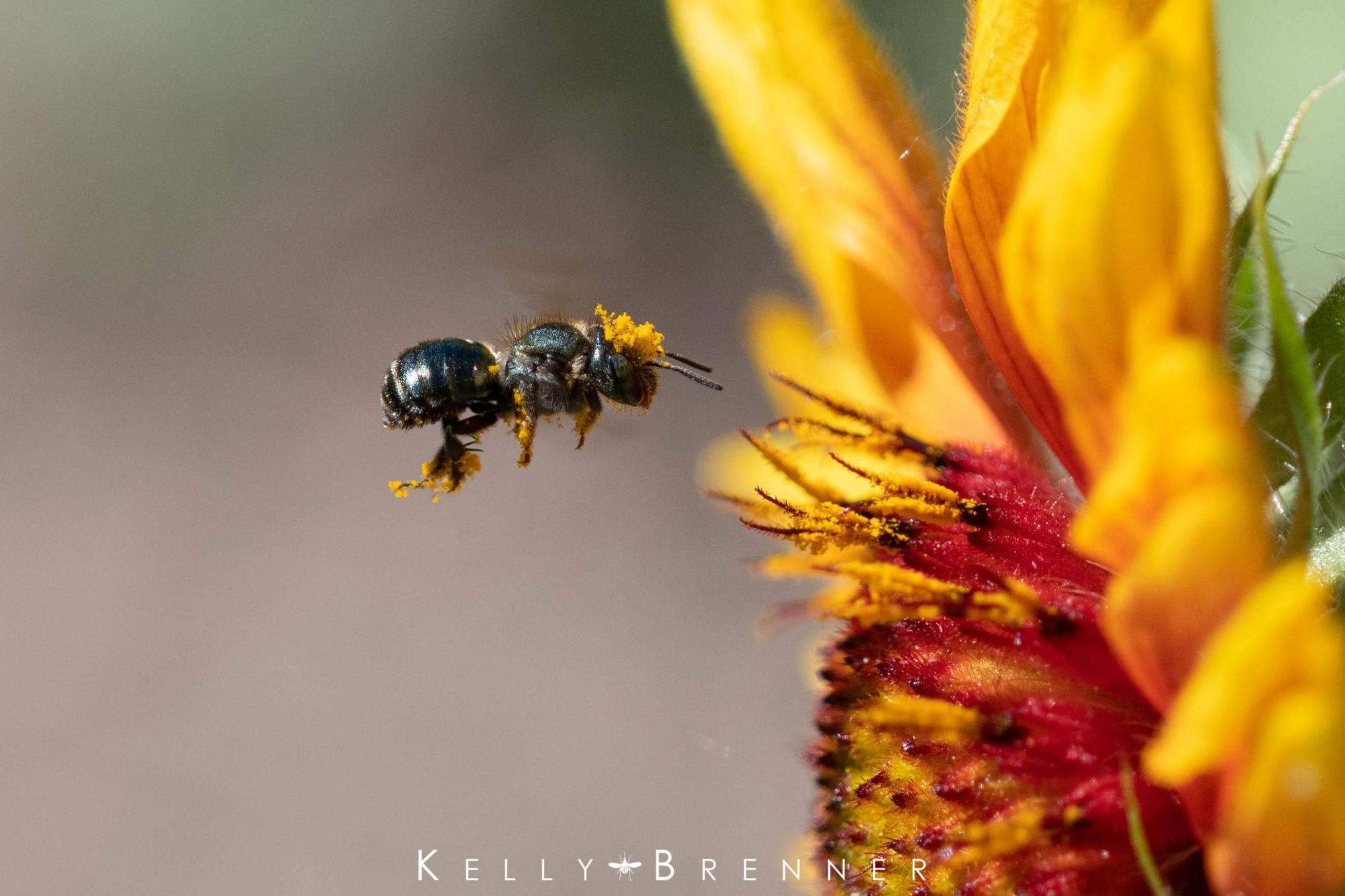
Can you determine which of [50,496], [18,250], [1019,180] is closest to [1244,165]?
[1019,180]

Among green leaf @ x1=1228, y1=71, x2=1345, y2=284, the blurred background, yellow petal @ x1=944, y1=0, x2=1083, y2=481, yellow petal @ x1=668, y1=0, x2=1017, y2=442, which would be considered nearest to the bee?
the blurred background

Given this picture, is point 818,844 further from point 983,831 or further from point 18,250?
point 18,250

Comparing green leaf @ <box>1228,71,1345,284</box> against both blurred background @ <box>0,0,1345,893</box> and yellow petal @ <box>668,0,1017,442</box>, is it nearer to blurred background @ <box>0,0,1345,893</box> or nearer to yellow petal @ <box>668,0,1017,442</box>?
yellow petal @ <box>668,0,1017,442</box>

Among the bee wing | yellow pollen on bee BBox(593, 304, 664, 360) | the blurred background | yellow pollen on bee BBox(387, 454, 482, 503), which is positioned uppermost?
the blurred background

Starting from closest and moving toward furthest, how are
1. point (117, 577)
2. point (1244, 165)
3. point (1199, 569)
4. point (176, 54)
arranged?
point (1199, 569)
point (1244, 165)
point (117, 577)
point (176, 54)

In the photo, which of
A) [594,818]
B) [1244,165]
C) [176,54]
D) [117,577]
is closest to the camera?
[1244,165]

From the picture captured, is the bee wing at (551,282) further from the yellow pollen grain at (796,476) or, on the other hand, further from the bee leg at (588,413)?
the yellow pollen grain at (796,476)

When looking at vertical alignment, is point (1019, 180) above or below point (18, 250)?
below
